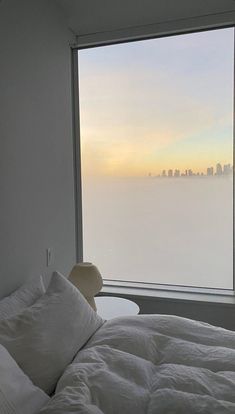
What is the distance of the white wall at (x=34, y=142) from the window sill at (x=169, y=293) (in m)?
0.46

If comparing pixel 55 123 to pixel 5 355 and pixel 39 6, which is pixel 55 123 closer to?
pixel 39 6

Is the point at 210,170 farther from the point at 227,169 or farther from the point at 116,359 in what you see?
the point at 116,359

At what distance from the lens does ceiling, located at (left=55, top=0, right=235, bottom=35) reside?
7.93ft

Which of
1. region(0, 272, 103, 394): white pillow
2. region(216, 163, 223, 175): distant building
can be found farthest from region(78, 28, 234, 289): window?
region(0, 272, 103, 394): white pillow

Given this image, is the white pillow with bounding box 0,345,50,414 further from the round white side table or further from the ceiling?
the ceiling

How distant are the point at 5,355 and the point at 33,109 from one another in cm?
139

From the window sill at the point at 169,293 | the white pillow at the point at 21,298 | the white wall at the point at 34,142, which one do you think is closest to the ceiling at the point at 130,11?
the white wall at the point at 34,142

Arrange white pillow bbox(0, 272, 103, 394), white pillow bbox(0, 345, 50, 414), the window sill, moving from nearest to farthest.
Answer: white pillow bbox(0, 345, 50, 414)
white pillow bbox(0, 272, 103, 394)
the window sill

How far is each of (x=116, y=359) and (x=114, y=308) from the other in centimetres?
92

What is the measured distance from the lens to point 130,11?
250cm

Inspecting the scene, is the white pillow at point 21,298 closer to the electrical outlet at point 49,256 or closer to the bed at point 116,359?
the bed at point 116,359

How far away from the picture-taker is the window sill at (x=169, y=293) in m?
2.62

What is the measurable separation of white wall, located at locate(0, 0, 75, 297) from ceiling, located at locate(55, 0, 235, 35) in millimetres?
117

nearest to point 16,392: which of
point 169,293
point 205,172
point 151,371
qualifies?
point 151,371
